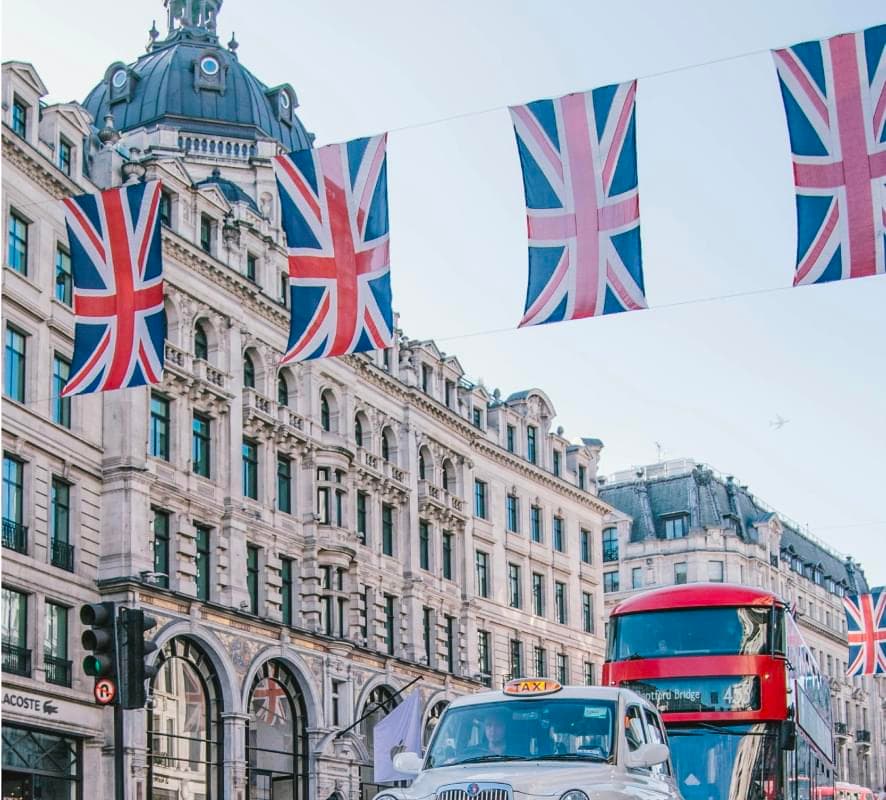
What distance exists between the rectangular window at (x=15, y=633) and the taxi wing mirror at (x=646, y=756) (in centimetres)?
2443

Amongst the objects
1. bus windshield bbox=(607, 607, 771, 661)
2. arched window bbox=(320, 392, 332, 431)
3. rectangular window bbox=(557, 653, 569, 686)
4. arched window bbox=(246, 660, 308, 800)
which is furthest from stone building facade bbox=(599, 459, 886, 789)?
bus windshield bbox=(607, 607, 771, 661)

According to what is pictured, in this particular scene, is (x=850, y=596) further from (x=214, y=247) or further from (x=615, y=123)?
(x=615, y=123)

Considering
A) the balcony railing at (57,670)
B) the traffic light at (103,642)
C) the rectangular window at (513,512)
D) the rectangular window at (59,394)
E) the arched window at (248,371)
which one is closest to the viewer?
the traffic light at (103,642)

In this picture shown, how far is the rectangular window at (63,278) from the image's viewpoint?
41.9 m

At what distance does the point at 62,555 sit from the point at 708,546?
59.8 metres

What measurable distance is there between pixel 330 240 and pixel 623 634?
9.16 m

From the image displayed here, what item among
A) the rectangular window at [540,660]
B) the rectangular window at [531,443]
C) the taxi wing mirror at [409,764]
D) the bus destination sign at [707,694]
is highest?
the rectangular window at [531,443]

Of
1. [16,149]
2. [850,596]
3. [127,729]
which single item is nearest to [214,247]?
[16,149]

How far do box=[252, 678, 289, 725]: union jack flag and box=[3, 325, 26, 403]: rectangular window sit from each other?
12331mm

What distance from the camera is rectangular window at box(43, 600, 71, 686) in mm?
39562

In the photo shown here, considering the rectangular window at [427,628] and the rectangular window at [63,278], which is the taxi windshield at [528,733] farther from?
the rectangular window at [427,628]

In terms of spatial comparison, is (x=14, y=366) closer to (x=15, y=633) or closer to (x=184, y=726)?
(x=15, y=633)

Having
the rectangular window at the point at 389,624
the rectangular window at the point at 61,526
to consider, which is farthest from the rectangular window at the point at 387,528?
the rectangular window at the point at 61,526

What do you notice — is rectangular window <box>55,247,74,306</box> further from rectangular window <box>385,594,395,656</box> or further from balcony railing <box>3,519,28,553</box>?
rectangular window <box>385,594,395,656</box>
